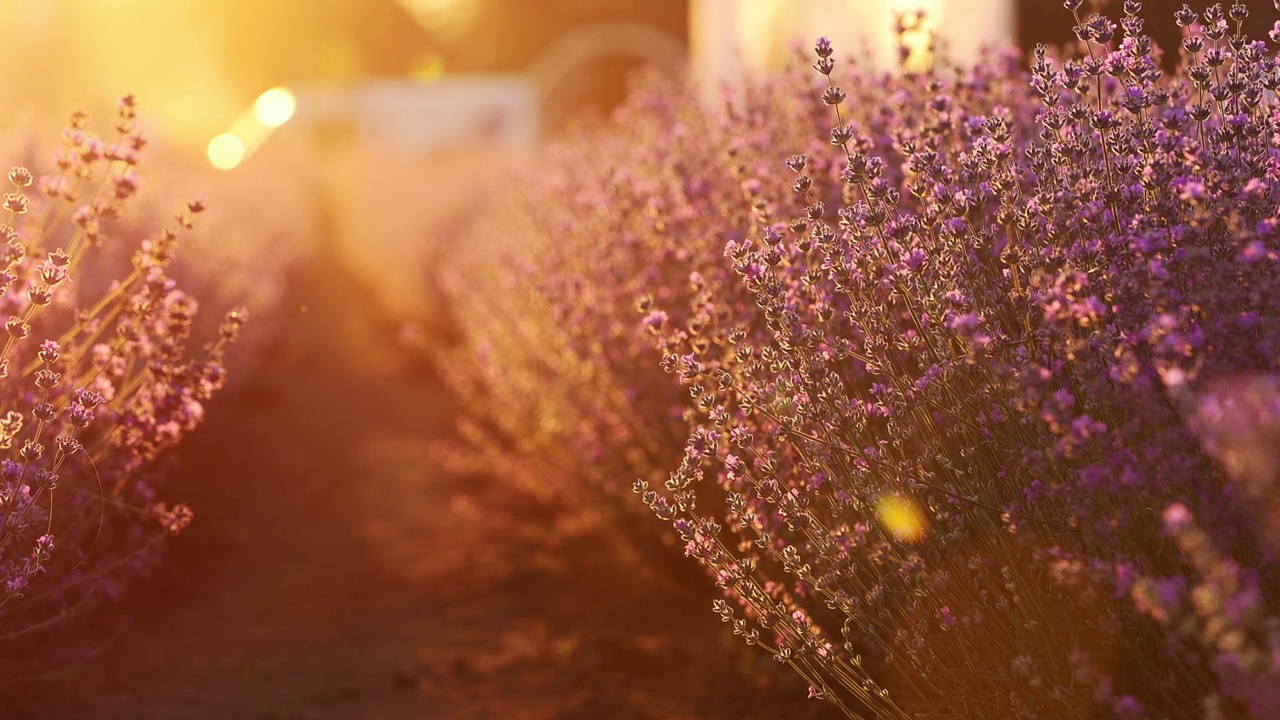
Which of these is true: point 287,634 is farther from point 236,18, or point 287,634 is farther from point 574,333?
point 236,18

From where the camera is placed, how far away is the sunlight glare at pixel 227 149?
61.5 ft

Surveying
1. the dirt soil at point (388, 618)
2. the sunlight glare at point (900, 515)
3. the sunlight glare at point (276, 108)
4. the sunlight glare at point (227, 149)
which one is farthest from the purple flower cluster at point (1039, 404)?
the sunlight glare at point (276, 108)

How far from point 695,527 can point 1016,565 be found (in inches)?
19.7

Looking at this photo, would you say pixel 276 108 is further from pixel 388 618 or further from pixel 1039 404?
pixel 1039 404

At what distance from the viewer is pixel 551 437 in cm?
428

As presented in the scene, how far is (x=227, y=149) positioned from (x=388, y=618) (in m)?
18.1

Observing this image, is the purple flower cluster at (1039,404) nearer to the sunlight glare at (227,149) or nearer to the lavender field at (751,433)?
the lavender field at (751,433)

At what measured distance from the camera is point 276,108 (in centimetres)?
2202

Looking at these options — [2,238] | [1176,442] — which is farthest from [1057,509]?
[2,238]

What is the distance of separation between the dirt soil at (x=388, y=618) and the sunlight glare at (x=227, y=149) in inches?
529

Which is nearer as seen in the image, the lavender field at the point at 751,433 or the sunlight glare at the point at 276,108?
the lavender field at the point at 751,433

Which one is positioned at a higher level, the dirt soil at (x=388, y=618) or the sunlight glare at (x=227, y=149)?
the sunlight glare at (x=227, y=149)

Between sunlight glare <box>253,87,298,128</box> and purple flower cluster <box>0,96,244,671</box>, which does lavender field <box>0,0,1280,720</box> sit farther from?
sunlight glare <box>253,87,298,128</box>

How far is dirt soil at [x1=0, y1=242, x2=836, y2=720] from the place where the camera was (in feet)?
10.7
